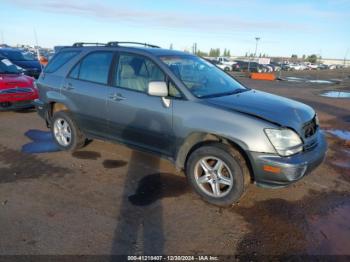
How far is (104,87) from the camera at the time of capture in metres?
4.83

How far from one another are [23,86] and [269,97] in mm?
6936

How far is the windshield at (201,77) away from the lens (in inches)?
168

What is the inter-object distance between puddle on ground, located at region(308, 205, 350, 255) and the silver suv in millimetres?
581

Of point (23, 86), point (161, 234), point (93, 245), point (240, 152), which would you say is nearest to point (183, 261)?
point (161, 234)

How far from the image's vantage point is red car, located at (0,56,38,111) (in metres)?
8.23

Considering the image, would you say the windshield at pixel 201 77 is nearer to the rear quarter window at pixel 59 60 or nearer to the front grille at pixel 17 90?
the rear quarter window at pixel 59 60

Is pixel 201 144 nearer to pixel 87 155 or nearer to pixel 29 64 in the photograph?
pixel 87 155

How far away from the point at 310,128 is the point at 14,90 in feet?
24.7

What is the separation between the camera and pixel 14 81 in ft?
27.8

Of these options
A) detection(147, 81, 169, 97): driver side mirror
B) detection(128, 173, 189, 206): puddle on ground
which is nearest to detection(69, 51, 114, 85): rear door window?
detection(147, 81, 169, 97): driver side mirror

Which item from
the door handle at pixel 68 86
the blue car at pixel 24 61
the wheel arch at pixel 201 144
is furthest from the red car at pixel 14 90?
the wheel arch at pixel 201 144

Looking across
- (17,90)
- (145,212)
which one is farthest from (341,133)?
(17,90)

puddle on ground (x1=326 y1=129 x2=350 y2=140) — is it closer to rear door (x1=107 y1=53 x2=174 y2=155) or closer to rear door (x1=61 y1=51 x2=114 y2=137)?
rear door (x1=107 y1=53 x2=174 y2=155)

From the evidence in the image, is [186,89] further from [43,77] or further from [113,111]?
[43,77]
